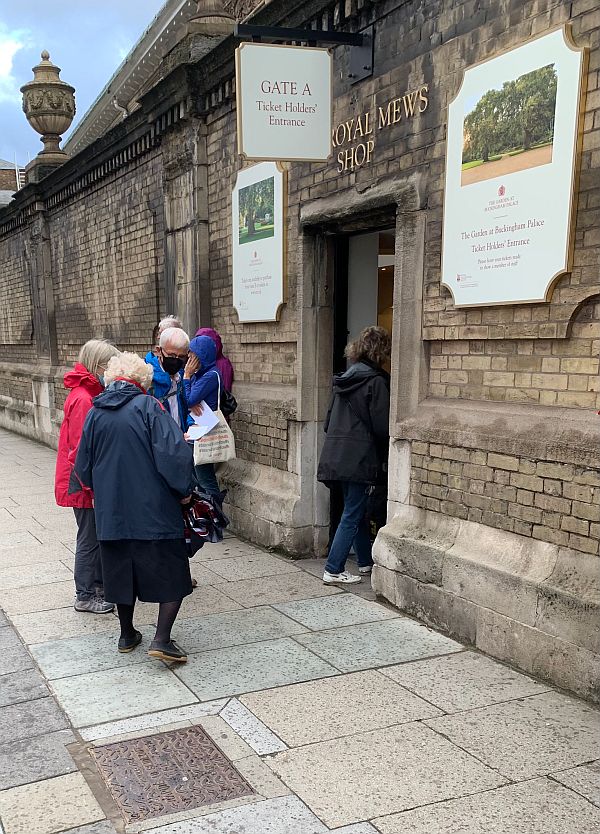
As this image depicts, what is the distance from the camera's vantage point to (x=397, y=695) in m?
3.49

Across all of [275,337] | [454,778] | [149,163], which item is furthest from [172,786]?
[149,163]

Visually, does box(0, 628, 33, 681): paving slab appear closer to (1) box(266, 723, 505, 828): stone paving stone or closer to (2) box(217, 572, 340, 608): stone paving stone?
(2) box(217, 572, 340, 608): stone paving stone

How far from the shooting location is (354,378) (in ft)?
16.2

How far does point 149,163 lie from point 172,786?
699cm

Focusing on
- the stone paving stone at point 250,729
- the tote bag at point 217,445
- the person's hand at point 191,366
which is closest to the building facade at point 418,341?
the tote bag at point 217,445

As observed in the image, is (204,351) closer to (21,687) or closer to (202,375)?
(202,375)

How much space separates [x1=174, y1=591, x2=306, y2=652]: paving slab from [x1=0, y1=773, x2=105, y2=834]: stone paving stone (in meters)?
1.31

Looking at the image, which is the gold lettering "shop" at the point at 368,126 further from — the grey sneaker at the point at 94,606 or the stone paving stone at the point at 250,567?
the grey sneaker at the point at 94,606

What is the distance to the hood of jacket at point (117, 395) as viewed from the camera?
12.1ft

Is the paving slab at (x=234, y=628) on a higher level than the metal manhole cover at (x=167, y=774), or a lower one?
lower

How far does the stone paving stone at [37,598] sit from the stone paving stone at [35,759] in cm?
167

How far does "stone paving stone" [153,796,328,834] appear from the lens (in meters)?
2.51

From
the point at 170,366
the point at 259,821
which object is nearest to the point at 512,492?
the point at 259,821

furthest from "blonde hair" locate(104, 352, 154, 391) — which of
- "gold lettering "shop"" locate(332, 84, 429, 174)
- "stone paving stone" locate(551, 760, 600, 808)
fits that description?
"stone paving stone" locate(551, 760, 600, 808)
